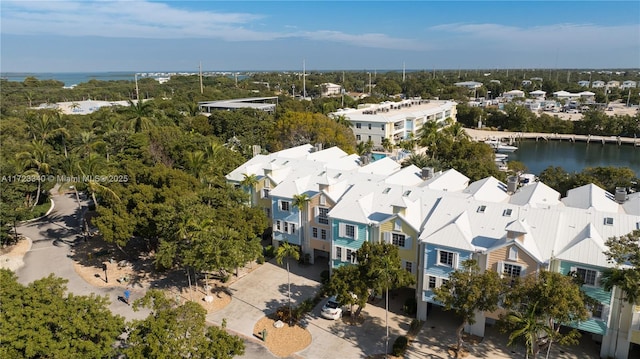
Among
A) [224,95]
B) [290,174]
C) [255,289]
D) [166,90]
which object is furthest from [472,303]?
[166,90]

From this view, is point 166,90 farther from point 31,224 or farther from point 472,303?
point 472,303

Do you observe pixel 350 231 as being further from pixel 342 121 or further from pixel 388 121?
pixel 388 121

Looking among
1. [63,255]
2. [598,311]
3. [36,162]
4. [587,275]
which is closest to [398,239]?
[587,275]

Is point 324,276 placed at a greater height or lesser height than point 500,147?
lesser

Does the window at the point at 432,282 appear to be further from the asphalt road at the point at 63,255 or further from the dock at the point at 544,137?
the dock at the point at 544,137

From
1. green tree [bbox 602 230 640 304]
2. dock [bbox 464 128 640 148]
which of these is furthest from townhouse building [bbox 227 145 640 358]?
dock [bbox 464 128 640 148]

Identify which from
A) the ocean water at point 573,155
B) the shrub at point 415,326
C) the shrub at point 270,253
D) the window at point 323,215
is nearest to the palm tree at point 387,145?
the ocean water at point 573,155
